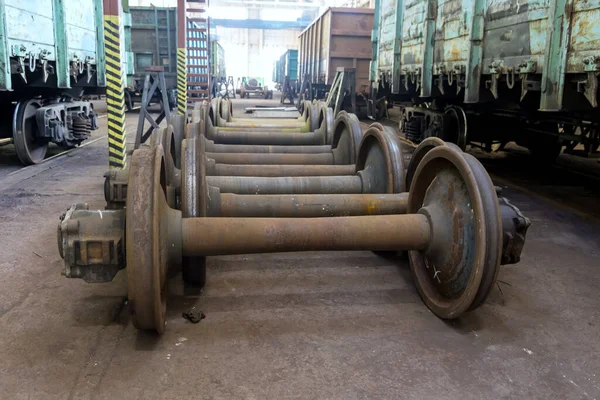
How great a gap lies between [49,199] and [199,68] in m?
13.8

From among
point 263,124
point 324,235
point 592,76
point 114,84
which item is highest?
point 592,76

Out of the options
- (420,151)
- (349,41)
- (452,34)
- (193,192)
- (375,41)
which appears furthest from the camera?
(349,41)

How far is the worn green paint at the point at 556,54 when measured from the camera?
14.0 feet

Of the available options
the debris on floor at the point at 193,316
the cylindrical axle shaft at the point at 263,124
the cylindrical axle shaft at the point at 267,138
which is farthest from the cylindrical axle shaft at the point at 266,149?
the debris on floor at the point at 193,316

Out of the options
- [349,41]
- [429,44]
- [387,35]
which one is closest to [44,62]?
[429,44]

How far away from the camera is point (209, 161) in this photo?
446 cm

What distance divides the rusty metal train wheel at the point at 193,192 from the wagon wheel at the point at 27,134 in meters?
4.67

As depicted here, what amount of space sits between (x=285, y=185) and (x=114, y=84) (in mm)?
3309

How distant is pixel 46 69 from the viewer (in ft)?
22.0

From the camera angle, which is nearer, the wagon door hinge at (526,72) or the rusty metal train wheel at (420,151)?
the rusty metal train wheel at (420,151)

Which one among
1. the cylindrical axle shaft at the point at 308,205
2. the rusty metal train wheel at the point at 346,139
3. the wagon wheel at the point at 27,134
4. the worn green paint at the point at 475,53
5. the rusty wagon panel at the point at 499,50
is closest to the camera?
the cylindrical axle shaft at the point at 308,205

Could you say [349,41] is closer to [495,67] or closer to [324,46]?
[324,46]

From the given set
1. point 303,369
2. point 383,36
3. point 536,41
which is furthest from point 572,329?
point 383,36

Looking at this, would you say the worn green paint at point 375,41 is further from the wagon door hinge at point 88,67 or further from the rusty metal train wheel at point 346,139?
the wagon door hinge at point 88,67
